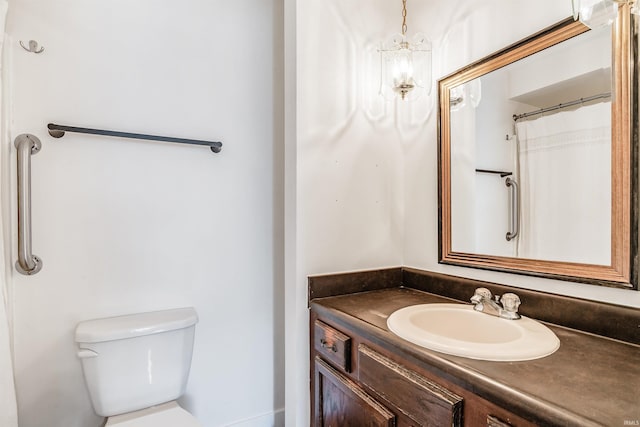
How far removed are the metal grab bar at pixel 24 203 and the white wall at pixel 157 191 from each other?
0.19 ft

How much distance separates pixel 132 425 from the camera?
1.20 metres

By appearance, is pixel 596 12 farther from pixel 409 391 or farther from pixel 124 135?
pixel 124 135

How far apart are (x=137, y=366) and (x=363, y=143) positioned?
132 centimetres

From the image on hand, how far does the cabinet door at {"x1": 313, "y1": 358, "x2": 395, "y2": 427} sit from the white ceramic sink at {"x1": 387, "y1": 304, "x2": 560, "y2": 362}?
249 mm

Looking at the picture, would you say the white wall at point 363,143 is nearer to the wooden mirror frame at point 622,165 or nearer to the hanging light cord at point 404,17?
the hanging light cord at point 404,17

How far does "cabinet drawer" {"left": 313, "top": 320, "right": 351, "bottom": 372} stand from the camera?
43.9 inches

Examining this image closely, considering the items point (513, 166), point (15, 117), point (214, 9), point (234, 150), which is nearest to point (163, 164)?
point (234, 150)

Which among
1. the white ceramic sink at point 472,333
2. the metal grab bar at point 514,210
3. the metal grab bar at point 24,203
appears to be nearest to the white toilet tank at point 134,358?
the metal grab bar at point 24,203

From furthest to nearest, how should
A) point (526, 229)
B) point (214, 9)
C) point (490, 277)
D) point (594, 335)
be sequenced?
point (214, 9), point (490, 277), point (526, 229), point (594, 335)

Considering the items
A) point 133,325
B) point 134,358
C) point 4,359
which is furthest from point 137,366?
point 4,359

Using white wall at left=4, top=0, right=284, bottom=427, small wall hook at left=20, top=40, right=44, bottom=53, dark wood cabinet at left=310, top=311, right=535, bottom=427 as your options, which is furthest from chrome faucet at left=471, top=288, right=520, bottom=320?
small wall hook at left=20, top=40, right=44, bottom=53

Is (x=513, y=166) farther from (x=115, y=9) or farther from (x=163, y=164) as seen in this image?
(x=115, y=9)

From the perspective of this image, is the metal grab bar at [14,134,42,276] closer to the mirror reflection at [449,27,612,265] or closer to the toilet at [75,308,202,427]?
the toilet at [75,308,202,427]

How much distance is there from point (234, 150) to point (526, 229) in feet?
4.40
